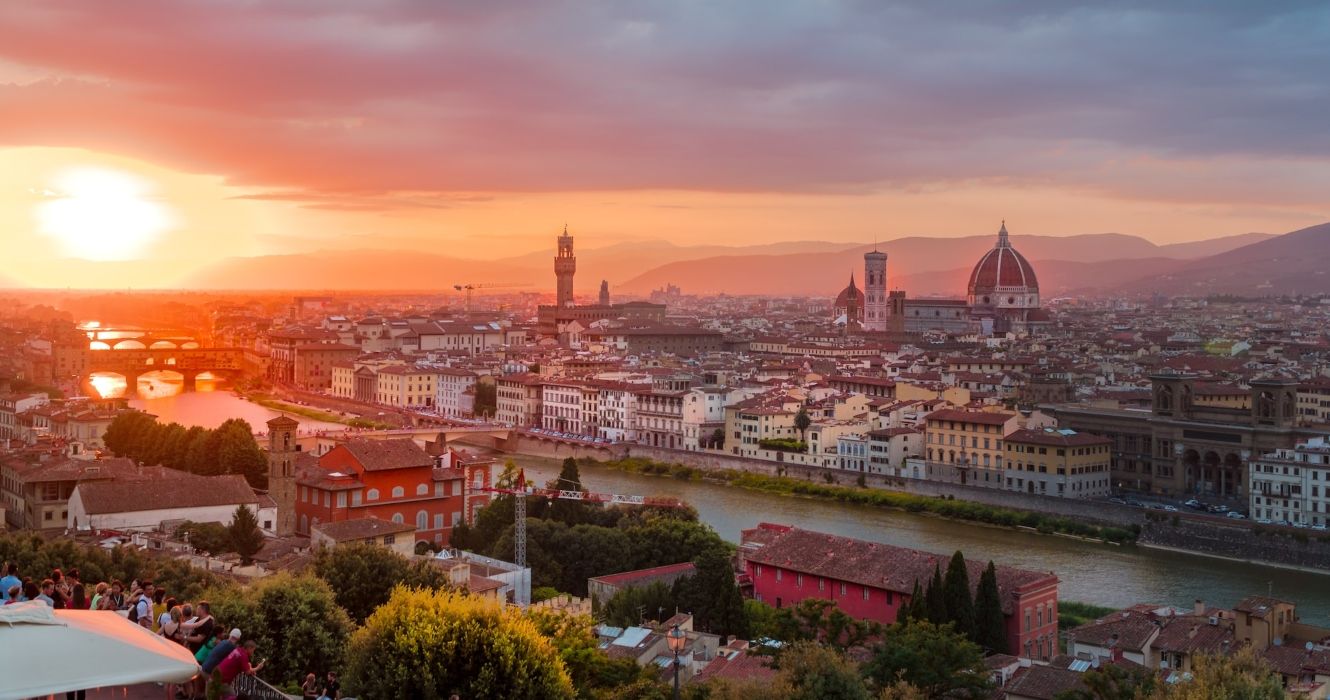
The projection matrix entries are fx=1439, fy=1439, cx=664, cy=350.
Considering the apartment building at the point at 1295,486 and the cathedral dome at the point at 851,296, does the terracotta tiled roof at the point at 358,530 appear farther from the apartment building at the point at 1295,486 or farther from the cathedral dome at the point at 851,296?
the cathedral dome at the point at 851,296

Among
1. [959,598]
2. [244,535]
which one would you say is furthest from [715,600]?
[244,535]

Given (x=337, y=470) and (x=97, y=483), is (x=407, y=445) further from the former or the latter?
(x=97, y=483)

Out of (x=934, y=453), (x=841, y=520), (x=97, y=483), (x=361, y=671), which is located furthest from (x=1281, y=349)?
(x=361, y=671)

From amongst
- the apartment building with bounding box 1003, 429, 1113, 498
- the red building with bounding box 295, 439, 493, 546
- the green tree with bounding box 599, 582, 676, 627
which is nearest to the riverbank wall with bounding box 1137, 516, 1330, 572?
the apartment building with bounding box 1003, 429, 1113, 498

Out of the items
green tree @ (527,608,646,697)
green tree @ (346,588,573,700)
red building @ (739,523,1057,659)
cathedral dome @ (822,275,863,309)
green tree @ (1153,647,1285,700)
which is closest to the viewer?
green tree @ (346,588,573,700)

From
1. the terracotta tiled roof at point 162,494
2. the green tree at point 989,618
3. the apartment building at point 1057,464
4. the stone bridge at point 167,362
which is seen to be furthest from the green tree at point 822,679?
the stone bridge at point 167,362

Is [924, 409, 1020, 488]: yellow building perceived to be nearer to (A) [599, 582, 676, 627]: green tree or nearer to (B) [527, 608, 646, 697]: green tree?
(A) [599, 582, 676, 627]: green tree
